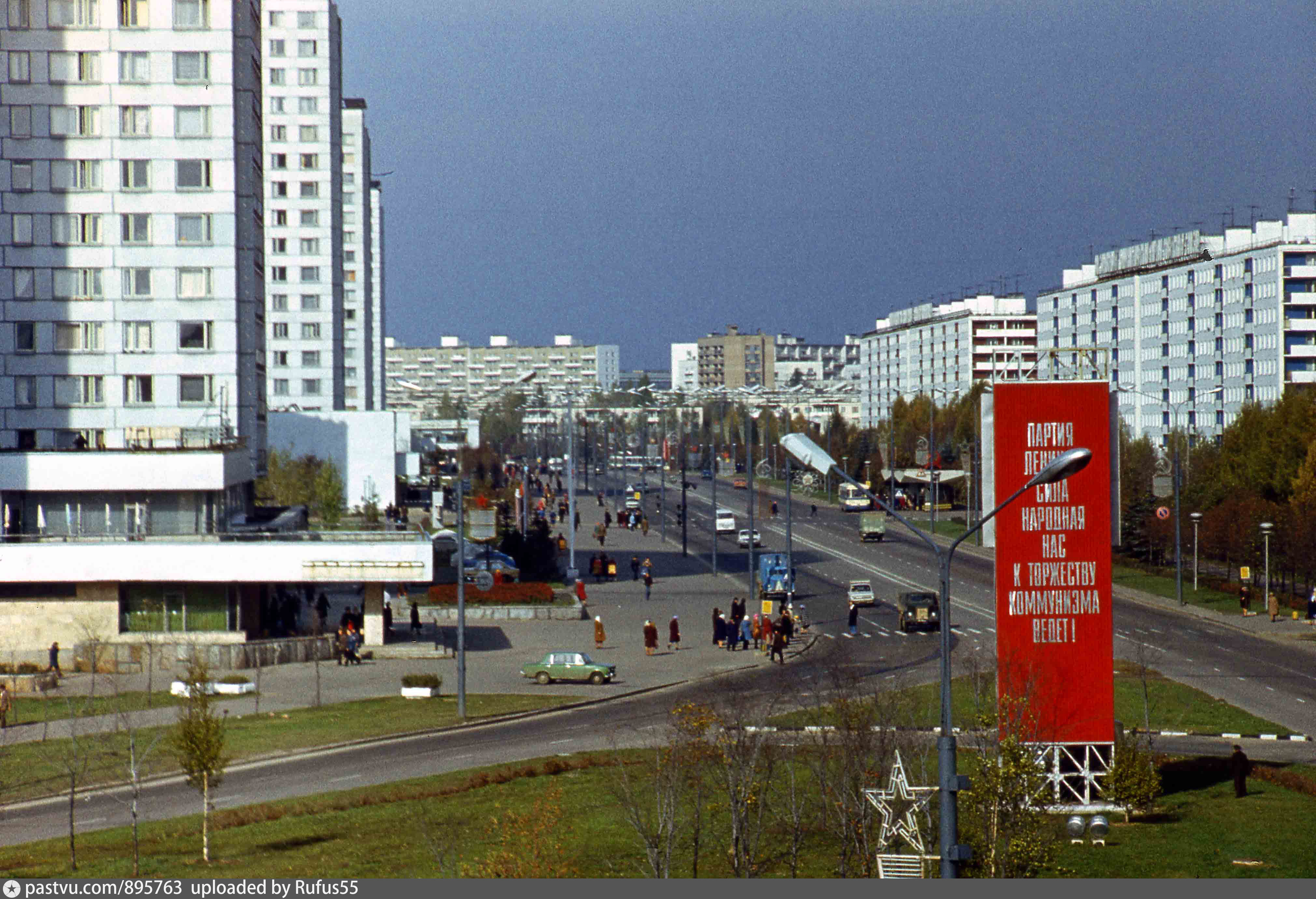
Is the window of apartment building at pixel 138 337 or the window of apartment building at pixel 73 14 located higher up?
the window of apartment building at pixel 73 14

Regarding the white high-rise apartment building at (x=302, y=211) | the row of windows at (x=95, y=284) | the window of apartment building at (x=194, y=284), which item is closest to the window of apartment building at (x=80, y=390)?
the row of windows at (x=95, y=284)

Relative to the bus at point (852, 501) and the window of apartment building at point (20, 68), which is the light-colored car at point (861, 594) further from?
the bus at point (852, 501)

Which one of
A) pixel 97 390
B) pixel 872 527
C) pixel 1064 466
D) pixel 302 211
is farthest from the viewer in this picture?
pixel 302 211

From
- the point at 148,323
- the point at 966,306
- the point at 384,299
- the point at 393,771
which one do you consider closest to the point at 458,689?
the point at 393,771

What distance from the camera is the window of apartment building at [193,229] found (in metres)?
57.9

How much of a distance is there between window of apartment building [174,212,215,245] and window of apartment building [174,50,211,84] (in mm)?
5046

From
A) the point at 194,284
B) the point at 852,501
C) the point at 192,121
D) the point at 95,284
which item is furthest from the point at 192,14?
the point at 852,501

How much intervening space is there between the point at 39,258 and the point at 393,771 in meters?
35.2

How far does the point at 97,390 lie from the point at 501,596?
18192mm

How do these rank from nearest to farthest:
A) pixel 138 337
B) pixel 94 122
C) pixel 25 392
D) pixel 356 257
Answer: pixel 94 122
pixel 25 392
pixel 138 337
pixel 356 257

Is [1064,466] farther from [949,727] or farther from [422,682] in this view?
[422,682]

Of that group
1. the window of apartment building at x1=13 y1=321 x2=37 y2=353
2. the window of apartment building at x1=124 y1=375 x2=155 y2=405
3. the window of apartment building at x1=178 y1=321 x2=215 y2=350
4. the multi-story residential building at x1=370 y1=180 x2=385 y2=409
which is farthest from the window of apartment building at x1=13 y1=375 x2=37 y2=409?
the multi-story residential building at x1=370 y1=180 x2=385 y2=409

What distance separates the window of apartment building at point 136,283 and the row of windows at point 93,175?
3.11 m

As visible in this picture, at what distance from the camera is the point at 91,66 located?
57.0m
